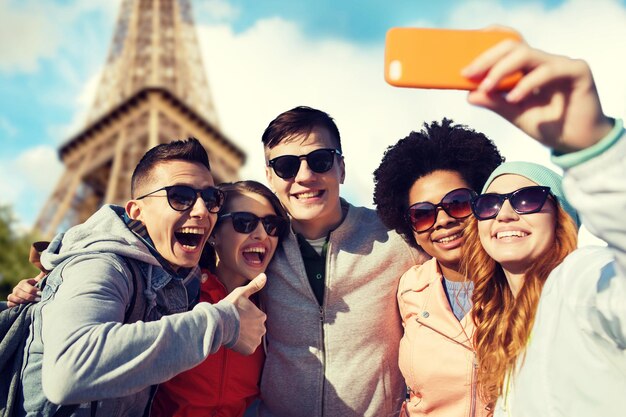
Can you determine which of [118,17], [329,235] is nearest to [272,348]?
[329,235]

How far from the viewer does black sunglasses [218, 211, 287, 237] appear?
3.24 meters

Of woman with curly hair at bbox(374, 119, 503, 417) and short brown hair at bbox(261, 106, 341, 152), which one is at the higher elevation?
short brown hair at bbox(261, 106, 341, 152)

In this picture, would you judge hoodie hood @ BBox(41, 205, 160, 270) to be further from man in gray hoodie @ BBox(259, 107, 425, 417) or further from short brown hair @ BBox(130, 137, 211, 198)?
man in gray hoodie @ BBox(259, 107, 425, 417)

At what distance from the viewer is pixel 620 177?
37.6 inches

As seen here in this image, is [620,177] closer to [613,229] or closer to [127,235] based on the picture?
[613,229]

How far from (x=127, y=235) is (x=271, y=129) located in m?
1.26

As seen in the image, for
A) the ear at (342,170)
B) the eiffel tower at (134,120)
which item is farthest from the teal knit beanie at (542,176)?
the eiffel tower at (134,120)

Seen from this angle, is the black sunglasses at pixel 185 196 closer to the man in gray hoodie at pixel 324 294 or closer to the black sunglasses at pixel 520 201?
the man in gray hoodie at pixel 324 294

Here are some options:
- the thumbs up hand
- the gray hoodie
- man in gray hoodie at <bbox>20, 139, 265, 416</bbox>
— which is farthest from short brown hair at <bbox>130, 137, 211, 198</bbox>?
the thumbs up hand

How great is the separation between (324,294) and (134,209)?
3.97ft

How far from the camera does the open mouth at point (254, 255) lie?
10.6 feet

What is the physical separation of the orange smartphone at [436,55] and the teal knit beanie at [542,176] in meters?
1.37

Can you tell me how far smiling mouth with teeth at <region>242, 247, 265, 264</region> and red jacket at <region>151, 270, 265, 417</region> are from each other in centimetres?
59

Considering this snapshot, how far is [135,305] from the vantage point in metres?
2.28
